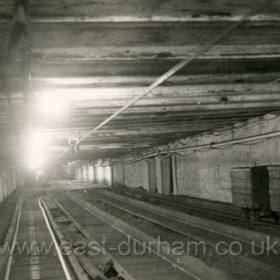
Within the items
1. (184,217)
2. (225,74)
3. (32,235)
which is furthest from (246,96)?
(32,235)

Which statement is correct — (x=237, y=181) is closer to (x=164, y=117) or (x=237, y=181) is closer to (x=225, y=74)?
(x=164, y=117)

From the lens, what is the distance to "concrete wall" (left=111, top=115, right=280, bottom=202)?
36.1 feet

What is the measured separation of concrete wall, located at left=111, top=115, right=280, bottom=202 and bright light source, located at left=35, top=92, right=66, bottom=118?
584 centimetres

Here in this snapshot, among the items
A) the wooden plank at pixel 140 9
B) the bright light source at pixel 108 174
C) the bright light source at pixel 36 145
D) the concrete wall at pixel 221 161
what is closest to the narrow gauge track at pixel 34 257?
the bright light source at pixel 36 145

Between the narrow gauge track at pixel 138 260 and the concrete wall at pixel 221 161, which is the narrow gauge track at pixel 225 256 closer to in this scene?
the narrow gauge track at pixel 138 260

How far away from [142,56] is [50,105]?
3.12 m

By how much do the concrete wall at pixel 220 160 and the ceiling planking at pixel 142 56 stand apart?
249 cm

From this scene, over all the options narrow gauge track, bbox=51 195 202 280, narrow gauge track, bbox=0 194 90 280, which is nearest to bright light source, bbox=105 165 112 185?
narrow gauge track, bbox=0 194 90 280

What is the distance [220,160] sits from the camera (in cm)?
1409

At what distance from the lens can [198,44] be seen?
169 inches

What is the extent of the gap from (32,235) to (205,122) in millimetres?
6728

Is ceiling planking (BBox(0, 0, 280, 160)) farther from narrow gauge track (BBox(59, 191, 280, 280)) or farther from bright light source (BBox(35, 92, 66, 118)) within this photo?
narrow gauge track (BBox(59, 191, 280, 280))

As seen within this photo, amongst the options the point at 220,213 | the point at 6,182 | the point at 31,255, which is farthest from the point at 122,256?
the point at 6,182

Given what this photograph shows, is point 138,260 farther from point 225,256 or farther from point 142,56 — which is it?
point 142,56
